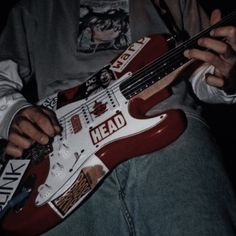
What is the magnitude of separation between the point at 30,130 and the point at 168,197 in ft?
1.31

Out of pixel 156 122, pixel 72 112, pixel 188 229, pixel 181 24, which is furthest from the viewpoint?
pixel 181 24

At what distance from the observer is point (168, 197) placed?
2.68 feet

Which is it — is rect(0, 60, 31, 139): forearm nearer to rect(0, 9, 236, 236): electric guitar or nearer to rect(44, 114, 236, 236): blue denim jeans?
rect(0, 9, 236, 236): electric guitar

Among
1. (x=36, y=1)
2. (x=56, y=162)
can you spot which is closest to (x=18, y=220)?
(x=56, y=162)

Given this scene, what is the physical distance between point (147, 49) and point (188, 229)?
0.51 metres

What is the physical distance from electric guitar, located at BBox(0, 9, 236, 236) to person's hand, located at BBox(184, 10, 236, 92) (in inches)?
1.8

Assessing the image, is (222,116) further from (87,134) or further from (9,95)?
(9,95)

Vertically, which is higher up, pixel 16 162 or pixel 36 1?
pixel 36 1

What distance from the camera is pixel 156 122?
86 centimetres

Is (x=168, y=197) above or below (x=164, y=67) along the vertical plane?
below

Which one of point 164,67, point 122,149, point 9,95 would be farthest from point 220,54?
point 9,95

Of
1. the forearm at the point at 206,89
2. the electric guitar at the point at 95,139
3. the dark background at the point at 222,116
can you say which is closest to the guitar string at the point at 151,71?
the electric guitar at the point at 95,139

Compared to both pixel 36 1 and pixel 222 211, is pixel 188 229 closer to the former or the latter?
pixel 222 211

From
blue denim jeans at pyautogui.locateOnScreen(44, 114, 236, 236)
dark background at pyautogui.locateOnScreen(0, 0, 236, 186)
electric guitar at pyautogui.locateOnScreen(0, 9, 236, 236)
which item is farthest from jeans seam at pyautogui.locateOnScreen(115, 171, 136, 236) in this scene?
dark background at pyautogui.locateOnScreen(0, 0, 236, 186)
